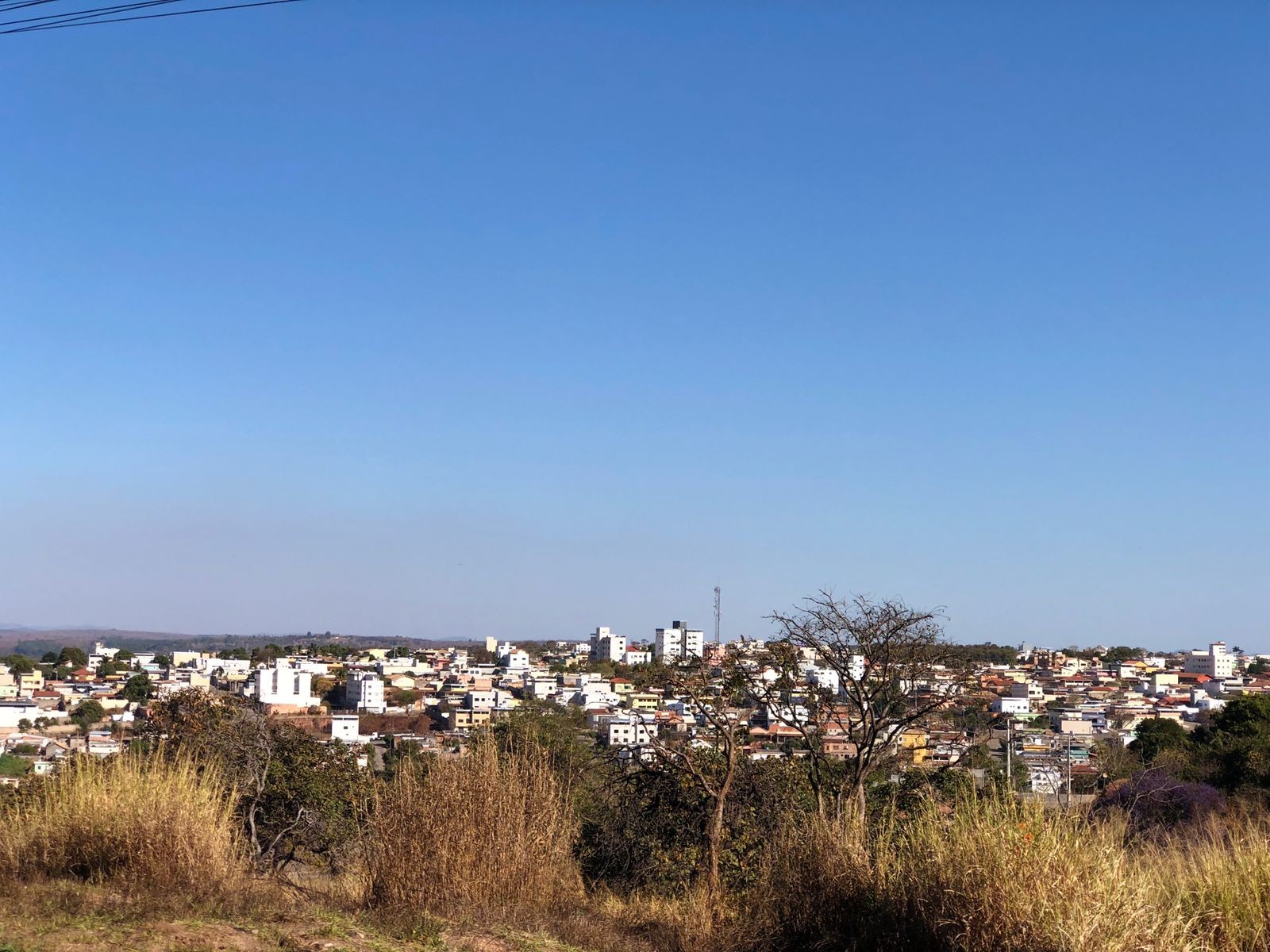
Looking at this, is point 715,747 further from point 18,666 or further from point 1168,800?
point 18,666

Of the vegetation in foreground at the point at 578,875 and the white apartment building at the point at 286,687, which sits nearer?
the vegetation in foreground at the point at 578,875

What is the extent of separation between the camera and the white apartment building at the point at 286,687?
7388 centimetres

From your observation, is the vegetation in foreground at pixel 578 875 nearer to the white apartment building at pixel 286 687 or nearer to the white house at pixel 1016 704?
the white house at pixel 1016 704

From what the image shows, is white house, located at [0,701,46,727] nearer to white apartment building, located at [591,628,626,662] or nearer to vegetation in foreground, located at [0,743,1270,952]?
vegetation in foreground, located at [0,743,1270,952]

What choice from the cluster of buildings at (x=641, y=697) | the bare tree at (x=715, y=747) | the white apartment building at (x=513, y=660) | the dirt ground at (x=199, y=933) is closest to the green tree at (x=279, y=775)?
the cluster of buildings at (x=641, y=697)

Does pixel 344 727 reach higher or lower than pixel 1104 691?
higher

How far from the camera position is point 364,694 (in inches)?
3263

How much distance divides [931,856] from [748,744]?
8583 mm

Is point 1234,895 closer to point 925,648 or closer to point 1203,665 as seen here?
point 925,648

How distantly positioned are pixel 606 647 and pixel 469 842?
15244 cm

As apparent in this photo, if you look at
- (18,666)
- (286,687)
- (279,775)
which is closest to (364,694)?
(286,687)

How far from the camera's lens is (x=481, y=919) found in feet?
24.7

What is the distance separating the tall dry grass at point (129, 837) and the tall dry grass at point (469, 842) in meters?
1.04

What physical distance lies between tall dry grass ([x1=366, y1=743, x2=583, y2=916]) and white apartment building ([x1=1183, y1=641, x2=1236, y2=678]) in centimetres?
12106
